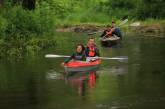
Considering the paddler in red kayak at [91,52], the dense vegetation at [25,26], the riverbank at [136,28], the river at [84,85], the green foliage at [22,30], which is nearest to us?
the river at [84,85]

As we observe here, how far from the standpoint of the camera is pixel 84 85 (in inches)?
719

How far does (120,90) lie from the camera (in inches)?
670

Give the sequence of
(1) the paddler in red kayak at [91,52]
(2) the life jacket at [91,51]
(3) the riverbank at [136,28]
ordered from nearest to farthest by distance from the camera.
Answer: (1) the paddler in red kayak at [91,52]
(2) the life jacket at [91,51]
(3) the riverbank at [136,28]

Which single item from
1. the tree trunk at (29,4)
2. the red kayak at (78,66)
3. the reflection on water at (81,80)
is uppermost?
the tree trunk at (29,4)

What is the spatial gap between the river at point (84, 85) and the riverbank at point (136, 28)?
675 inches

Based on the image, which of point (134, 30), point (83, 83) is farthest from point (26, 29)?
point (134, 30)

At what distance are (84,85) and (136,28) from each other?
2931 centimetres

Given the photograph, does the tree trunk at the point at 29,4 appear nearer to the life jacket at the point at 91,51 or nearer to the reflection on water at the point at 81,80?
the life jacket at the point at 91,51

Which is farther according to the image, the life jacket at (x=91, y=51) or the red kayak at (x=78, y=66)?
the life jacket at (x=91, y=51)

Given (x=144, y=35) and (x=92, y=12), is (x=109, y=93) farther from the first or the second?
(x=92, y=12)

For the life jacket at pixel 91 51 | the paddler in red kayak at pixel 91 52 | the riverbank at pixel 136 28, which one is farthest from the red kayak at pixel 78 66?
the riverbank at pixel 136 28

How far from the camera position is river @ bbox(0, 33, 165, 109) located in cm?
1501

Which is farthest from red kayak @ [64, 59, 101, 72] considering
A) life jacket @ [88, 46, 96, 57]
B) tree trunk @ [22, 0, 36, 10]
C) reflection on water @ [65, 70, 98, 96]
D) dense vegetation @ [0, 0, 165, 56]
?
tree trunk @ [22, 0, 36, 10]

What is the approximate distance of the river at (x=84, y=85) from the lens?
591 inches
